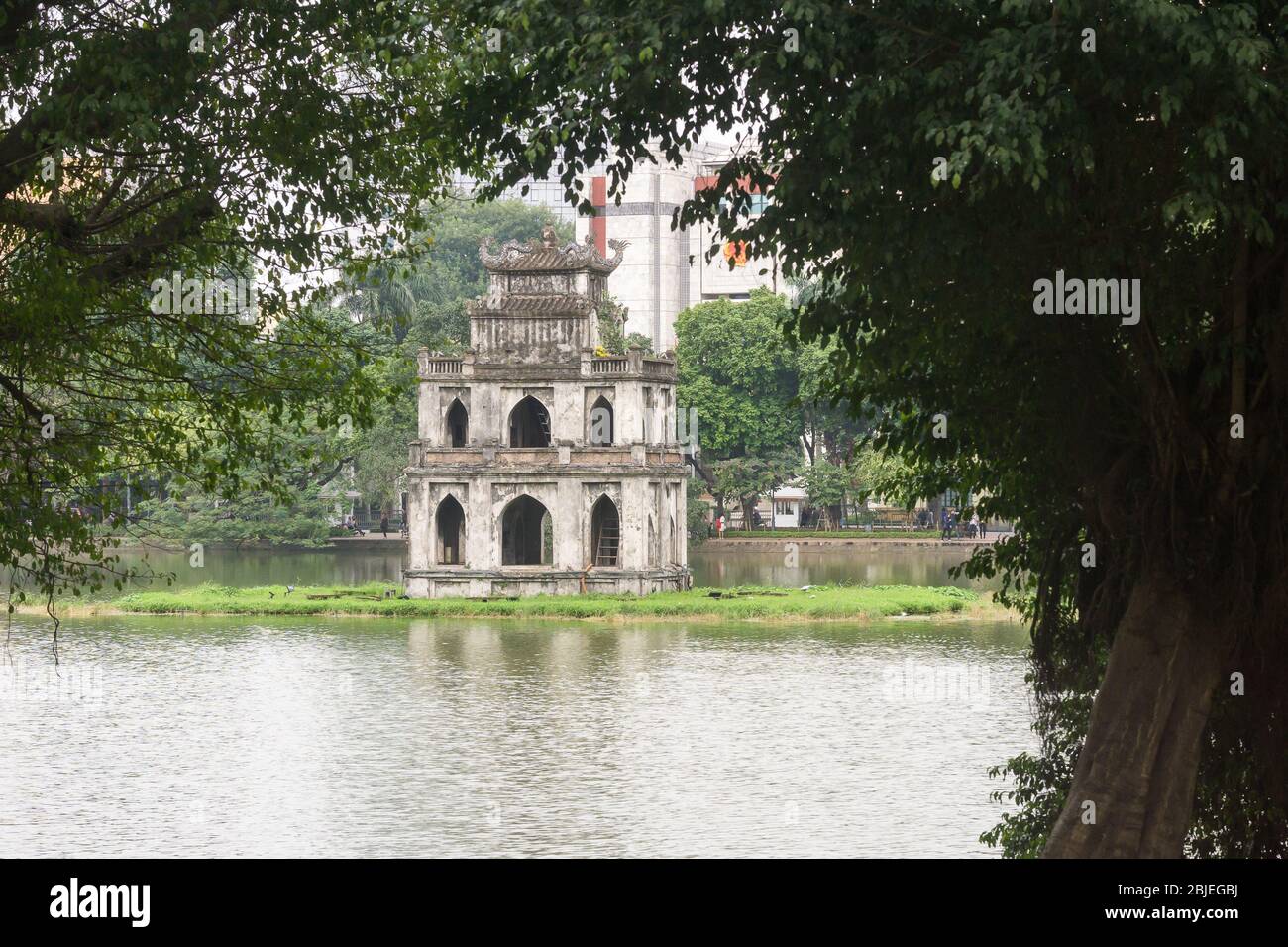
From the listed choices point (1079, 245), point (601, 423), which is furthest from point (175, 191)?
point (601, 423)

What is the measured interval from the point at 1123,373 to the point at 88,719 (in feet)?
66.1

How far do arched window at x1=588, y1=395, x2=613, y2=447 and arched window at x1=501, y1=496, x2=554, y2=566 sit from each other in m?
3.24

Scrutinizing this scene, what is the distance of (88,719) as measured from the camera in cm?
2834

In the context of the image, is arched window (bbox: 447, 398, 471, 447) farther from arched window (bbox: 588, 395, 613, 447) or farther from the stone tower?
arched window (bbox: 588, 395, 613, 447)

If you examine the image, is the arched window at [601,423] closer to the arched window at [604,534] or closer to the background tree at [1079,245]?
the arched window at [604,534]

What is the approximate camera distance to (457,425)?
50.1 metres

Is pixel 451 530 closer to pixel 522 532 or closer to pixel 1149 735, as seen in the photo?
pixel 522 532

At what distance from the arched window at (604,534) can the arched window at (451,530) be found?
3864 millimetres

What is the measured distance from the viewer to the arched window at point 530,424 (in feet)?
169

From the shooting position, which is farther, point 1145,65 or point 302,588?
point 302,588

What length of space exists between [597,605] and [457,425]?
8751mm

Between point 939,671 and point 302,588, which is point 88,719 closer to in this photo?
point 939,671
